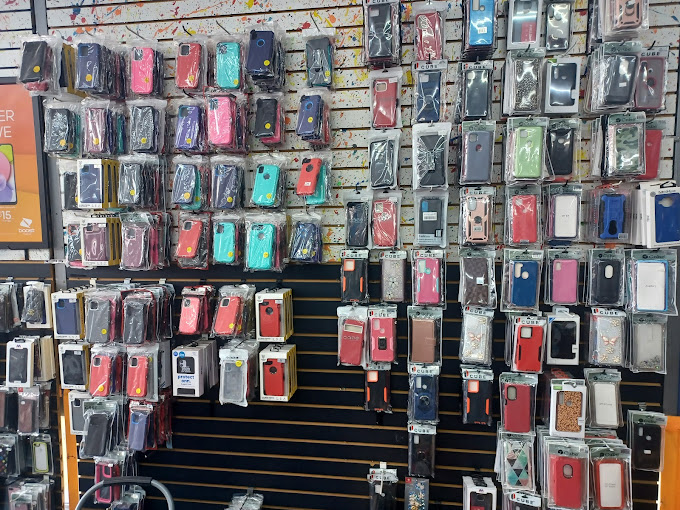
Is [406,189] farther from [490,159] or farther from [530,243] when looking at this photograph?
[530,243]

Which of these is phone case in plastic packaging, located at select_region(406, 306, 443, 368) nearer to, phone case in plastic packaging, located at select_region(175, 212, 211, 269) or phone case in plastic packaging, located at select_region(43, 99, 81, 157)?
phone case in plastic packaging, located at select_region(175, 212, 211, 269)

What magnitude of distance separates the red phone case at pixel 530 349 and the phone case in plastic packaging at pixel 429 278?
0.53 meters

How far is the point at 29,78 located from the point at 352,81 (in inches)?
85.1

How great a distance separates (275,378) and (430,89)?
2128 millimetres

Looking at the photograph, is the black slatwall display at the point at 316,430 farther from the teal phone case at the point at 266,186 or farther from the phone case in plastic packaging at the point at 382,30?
the phone case in plastic packaging at the point at 382,30

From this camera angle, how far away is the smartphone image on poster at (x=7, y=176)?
320 cm

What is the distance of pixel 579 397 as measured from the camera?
255 centimetres

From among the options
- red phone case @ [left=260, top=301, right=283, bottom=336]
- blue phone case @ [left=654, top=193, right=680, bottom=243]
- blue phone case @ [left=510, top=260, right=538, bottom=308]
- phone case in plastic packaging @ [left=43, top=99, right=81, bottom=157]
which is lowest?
red phone case @ [left=260, top=301, right=283, bottom=336]

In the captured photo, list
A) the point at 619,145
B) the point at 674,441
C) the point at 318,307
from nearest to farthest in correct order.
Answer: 1. the point at 619,145
2. the point at 674,441
3. the point at 318,307

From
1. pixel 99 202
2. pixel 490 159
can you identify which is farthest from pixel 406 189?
pixel 99 202

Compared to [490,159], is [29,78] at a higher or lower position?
higher

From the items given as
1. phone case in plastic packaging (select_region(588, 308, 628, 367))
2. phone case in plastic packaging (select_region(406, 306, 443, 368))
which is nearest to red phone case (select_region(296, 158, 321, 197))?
phone case in plastic packaging (select_region(406, 306, 443, 368))

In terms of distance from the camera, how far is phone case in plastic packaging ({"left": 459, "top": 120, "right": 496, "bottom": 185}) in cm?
253

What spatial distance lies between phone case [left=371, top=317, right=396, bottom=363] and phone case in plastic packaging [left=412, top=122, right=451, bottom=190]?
0.90 meters
